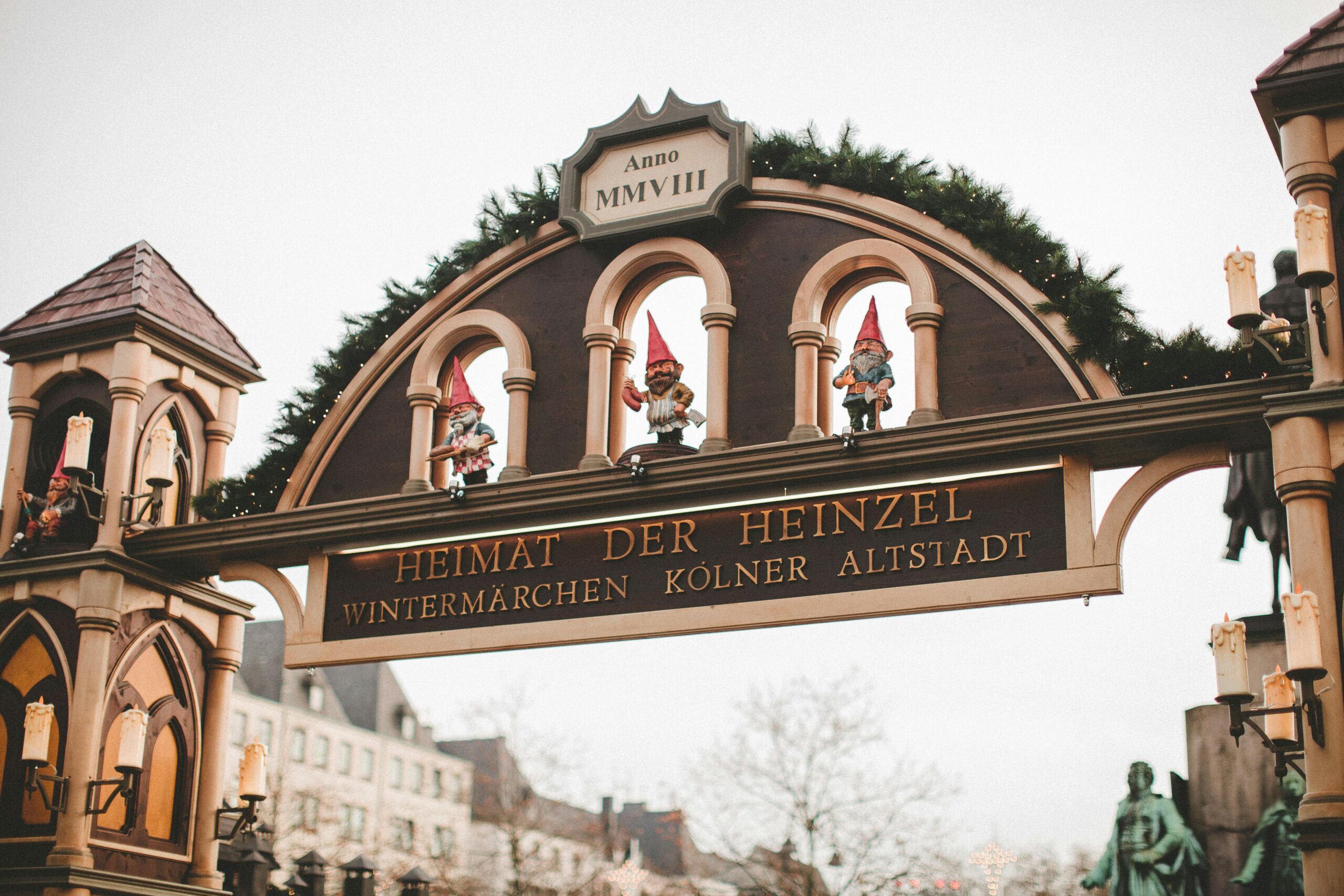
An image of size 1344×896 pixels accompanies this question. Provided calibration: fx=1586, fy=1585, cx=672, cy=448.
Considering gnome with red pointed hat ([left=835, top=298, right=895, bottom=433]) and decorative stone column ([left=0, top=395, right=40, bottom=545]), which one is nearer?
gnome with red pointed hat ([left=835, top=298, right=895, bottom=433])

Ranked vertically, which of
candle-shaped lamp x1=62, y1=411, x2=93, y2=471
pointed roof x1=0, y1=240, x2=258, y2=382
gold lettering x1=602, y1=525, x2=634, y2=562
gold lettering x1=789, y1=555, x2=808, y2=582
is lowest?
gold lettering x1=789, y1=555, x2=808, y2=582

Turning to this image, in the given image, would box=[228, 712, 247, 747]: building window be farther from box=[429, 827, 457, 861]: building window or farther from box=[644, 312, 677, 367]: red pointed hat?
box=[644, 312, 677, 367]: red pointed hat

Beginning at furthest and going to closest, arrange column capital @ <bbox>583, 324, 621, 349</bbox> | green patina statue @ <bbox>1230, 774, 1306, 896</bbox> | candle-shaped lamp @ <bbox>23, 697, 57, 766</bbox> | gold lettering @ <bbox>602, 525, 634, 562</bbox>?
1. column capital @ <bbox>583, 324, 621, 349</bbox>
2. candle-shaped lamp @ <bbox>23, 697, 57, 766</bbox>
3. gold lettering @ <bbox>602, 525, 634, 562</bbox>
4. green patina statue @ <bbox>1230, 774, 1306, 896</bbox>

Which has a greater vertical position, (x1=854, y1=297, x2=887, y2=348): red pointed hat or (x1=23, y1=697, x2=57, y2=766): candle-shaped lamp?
(x1=854, y1=297, x2=887, y2=348): red pointed hat

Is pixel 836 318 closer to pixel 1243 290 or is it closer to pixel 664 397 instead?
pixel 664 397

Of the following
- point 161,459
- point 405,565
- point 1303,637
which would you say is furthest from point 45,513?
point 1303,637

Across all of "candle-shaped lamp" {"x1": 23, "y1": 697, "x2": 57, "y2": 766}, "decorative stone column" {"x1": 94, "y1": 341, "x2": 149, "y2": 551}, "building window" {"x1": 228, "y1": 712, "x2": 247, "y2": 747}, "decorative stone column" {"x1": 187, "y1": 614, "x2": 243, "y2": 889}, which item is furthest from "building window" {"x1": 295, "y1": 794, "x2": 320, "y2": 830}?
"candle-shaped lamp" {"x1": 23, "y1": 697, "x2": 57, "y2": 766}

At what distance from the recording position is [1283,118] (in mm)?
9719

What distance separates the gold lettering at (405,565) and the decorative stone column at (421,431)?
46 cm

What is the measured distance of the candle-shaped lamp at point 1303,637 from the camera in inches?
322

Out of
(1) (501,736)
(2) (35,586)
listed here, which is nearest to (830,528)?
(2) (35,586)

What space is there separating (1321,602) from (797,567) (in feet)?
11.0

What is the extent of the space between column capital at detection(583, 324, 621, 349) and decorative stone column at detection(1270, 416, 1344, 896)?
15.6ft

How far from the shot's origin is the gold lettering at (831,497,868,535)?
417 inches
